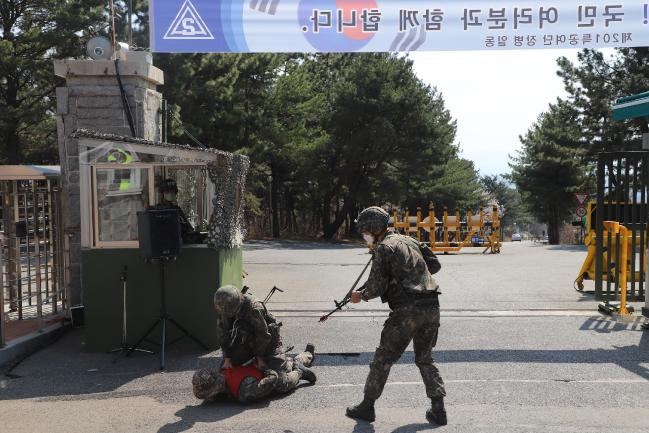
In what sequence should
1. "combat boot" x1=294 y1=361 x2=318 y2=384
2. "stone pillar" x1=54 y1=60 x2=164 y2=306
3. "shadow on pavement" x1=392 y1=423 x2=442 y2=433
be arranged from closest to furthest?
"shadow on pavement" x1=392 y1=423 x2=442 y2=433 < "combat boot" x1=294 y1=361 x2=318 y2=384 < "stone pillar" x1=54 y1=60 x2=164 y2=306

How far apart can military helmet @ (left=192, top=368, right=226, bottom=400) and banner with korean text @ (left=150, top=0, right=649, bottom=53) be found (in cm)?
445

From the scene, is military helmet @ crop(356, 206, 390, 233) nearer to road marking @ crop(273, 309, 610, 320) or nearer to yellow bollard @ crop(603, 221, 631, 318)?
road marking @ crop(273, 309, 610, 320)

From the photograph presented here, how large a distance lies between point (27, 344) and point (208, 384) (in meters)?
3.03

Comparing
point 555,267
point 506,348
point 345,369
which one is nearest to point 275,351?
point 345,369

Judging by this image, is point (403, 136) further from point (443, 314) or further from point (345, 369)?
point (345, 369)

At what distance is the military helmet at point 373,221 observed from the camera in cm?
519

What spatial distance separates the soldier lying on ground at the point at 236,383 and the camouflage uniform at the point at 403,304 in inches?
38.3

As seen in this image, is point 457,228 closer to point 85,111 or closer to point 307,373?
point 85,111

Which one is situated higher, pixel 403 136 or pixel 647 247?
pixel 403 136

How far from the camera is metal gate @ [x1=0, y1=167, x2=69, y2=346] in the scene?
841cm

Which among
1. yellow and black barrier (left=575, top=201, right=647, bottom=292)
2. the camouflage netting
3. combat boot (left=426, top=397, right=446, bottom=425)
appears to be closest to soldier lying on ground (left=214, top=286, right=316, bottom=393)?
combat boot (left=426, top=397, right=446, bottom=425)

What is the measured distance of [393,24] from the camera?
27.1ft

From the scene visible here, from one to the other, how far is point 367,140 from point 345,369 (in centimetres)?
2684

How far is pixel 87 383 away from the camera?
639 centimetres
